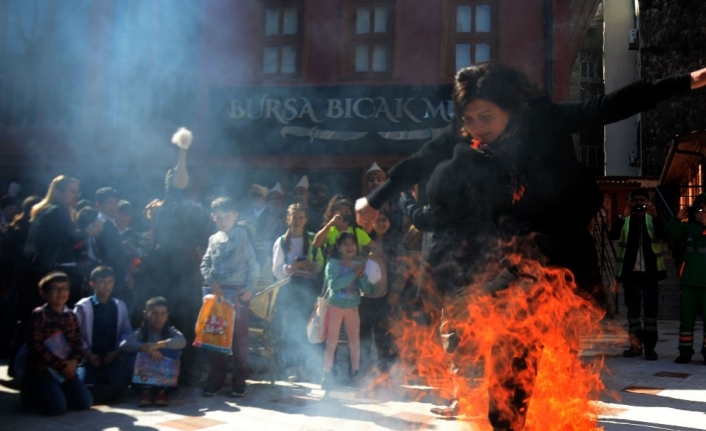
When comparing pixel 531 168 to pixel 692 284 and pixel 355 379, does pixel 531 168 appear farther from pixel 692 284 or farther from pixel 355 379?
pixel 692 284

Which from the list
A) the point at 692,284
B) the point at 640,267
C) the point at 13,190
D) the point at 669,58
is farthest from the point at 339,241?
the point at 669,58

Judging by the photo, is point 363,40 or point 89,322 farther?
point 363,40

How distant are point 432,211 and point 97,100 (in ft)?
24.0

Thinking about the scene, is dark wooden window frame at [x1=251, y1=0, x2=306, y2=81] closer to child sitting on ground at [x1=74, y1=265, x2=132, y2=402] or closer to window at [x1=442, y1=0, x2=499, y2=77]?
window at [x1=442, y1=0, x2=499, y2=77]

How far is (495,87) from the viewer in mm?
2713

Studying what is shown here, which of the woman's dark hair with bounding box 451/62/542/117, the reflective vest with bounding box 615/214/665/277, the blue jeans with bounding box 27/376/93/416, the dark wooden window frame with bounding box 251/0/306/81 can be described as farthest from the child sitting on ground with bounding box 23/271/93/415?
the dark wooden window frame with bounding box 251/0/306/81

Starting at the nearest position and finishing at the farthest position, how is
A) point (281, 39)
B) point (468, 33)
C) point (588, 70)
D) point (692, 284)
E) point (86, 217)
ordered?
1. point (86, 217)
2. point (692, 284)
3. point (468, 33)
4. point (281, 39)
5. point (588, 70)

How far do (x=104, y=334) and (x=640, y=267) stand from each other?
5.49 metres

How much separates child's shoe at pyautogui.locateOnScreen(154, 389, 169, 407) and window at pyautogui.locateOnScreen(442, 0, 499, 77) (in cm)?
785

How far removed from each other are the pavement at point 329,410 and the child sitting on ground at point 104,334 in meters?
0.20

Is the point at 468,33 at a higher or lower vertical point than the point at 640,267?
higher

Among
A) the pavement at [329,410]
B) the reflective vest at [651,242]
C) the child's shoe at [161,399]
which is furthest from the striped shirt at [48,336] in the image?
A: the reflective vest at [651,242]

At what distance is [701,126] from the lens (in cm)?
1989

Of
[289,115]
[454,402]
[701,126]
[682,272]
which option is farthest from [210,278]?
[701,126]
